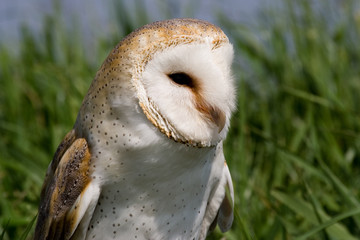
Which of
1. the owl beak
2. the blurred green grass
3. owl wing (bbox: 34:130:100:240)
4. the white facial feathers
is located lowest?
the blurred green grass

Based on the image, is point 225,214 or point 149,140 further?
point 225,214

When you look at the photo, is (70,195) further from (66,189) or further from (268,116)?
(268,116)

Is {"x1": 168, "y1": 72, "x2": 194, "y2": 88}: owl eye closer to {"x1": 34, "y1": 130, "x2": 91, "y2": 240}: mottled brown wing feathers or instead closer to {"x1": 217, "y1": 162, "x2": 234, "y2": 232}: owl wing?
{"x1": 34, "y1": 130, "x2": 91, "y2": 240}: mottled brown wing feathers

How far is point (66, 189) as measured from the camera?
1616mm

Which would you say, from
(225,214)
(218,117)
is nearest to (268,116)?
(225,214)

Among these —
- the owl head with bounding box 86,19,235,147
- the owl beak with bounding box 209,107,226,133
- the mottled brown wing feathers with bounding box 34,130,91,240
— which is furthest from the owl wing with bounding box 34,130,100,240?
the owl beak with bounding box 209,107,226,133

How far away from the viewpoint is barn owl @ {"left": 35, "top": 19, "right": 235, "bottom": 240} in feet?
4.74

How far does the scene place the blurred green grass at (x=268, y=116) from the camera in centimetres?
211

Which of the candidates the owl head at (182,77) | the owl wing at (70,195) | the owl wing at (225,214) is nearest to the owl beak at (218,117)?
the owl head at (182,77)

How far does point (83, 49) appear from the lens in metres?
3.88

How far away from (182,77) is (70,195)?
439 mm

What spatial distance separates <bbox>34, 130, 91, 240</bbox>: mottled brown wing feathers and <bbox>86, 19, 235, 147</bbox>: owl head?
0.23 m

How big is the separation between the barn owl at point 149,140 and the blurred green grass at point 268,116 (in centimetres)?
25

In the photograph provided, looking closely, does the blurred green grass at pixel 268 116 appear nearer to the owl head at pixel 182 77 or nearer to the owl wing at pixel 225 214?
the owl wing at pixel 225 214
